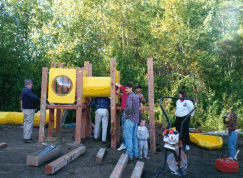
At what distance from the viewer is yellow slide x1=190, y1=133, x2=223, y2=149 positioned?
6578 mm

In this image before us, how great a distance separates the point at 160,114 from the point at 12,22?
409 inches

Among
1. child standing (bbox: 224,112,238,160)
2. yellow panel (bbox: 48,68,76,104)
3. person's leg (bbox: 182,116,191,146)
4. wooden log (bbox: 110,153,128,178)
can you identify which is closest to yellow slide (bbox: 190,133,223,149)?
person's leg (bbox: 182,116,191,146)

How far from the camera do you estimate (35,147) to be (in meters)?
5.61

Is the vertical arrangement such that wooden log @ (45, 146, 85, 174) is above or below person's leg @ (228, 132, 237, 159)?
below

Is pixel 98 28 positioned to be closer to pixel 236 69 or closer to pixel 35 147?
pixel 236 69

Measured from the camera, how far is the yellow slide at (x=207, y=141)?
6.58 meters

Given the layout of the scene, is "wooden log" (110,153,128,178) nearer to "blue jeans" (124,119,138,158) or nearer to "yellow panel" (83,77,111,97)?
"blue jeans" (124,119,138,158)

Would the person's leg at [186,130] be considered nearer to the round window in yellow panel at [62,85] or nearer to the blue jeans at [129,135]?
the blue jeans at [129,135]

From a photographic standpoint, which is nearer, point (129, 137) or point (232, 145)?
point (232, 145)

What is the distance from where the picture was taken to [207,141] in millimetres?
6973

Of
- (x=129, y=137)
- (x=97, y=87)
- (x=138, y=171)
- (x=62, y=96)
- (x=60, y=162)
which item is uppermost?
(x=97, y=87)

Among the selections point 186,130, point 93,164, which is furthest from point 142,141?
point 186,130

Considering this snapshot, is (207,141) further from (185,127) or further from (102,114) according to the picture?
(102,114)

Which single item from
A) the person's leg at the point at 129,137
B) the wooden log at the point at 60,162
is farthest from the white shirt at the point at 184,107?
the wooden log at the point at 60,162
